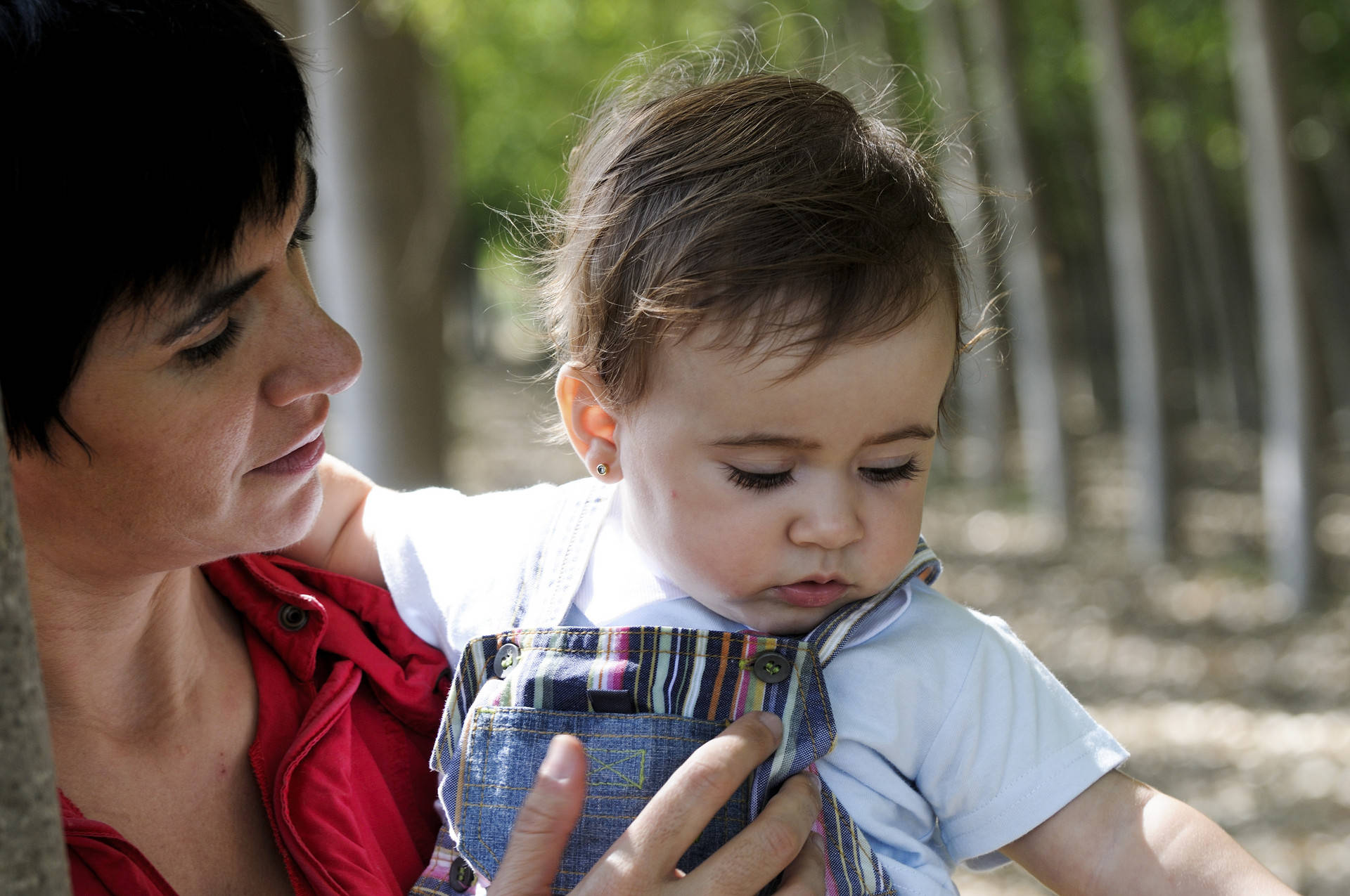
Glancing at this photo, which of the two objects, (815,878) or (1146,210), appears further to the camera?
(1146,210)

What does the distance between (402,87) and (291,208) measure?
4231 mm

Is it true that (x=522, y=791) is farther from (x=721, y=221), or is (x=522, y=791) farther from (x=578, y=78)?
(x=578, y=78)

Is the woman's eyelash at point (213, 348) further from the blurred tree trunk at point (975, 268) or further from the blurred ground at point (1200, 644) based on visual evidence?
the blurred tree trunk at point (975, 268)

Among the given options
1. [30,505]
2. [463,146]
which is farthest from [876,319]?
[463,146]

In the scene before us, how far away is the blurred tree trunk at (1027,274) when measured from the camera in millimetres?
10641

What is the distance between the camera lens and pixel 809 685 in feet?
5.51

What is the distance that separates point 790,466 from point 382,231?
412cm

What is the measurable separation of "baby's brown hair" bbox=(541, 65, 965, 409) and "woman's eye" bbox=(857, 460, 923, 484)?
0.19m

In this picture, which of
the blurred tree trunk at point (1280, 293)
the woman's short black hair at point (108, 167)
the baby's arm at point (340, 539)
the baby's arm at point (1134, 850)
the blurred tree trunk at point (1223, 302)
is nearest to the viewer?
the woman's short black hair at point (108, 167)

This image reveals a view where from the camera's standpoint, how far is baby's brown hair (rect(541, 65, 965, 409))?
5.38 feet

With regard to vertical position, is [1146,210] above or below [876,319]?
below

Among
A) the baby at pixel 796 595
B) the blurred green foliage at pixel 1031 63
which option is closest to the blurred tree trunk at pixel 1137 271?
the blurred green foliage at pixel 1031 63

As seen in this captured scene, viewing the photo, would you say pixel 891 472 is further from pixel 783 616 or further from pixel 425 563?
pixel 425 563

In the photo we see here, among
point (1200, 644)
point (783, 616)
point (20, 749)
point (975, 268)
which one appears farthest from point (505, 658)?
point (1200, 644)
